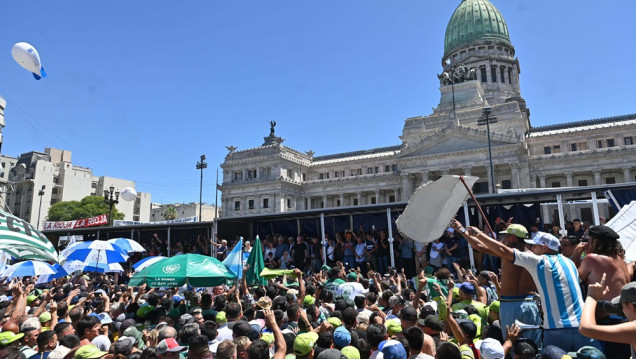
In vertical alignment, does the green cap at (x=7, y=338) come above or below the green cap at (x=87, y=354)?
above

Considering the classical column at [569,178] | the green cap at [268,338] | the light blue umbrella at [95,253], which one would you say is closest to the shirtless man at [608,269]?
the green cap at [268,338]

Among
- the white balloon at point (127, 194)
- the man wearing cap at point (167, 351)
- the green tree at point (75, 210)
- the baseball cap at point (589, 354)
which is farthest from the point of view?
the green tree at point (75, 210)

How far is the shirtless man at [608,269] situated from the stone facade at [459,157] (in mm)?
→ 37154

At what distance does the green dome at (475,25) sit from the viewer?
68438 millimetres

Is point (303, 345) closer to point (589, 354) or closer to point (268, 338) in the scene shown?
point (268, 338)

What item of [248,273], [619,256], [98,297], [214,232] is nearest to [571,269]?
[619,256]

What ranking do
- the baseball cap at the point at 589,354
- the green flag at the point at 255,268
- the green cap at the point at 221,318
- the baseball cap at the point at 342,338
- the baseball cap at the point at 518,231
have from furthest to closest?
the green flag at the point at 255,268
the green cap at the point at 221,318
the baseball cap at the point at 518,231
the baseball cap at the point at 342,338
the baseball cap at the point at 589,354

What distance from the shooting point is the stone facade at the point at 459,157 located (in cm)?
4588

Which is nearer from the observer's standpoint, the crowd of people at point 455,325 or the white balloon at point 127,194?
the crowd of people at point 455,325

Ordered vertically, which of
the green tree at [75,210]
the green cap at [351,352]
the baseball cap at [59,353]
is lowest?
the baseball cap at [59,353]

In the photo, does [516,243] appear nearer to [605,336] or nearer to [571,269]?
[571,269]

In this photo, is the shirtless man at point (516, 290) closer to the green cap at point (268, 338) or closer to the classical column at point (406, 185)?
the green cap at point (268, 338)

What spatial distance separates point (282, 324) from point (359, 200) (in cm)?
5371

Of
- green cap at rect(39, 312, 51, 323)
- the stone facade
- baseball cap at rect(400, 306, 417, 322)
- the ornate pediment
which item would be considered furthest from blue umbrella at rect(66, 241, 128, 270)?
the ornate pediment
